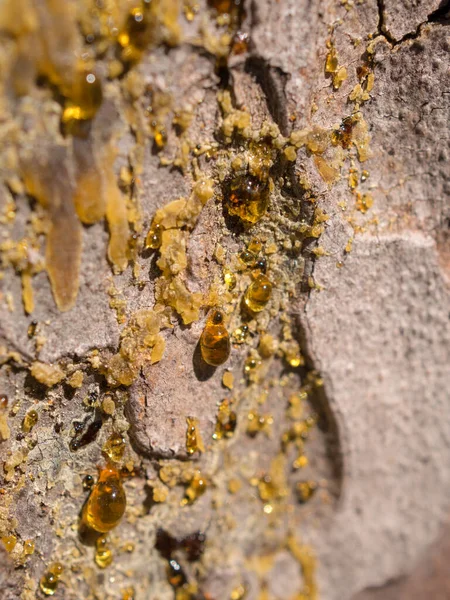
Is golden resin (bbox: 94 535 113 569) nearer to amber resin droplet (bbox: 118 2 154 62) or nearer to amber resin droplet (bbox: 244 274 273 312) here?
amber resin droplet (bbox: 244 274 273 312)

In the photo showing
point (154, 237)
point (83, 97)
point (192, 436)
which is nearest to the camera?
point (83, 97)

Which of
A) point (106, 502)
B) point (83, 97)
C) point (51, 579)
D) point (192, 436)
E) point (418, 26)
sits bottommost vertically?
point (51, 579)

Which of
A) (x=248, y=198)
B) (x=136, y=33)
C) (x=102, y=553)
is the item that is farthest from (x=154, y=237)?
(x=102, y=553)

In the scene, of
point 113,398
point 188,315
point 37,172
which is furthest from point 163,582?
point 37,172

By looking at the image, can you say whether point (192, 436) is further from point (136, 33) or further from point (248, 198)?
point (136, 33)

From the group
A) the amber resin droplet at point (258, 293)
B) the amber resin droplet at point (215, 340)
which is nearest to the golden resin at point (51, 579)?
the amber resin droplet at point (215, 340)

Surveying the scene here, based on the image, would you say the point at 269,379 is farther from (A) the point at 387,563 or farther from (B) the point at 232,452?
(A) the point at 387,563

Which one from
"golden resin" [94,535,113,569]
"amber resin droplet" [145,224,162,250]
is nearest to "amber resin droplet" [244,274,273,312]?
"amber resin droplet" [145,224,162,250]
